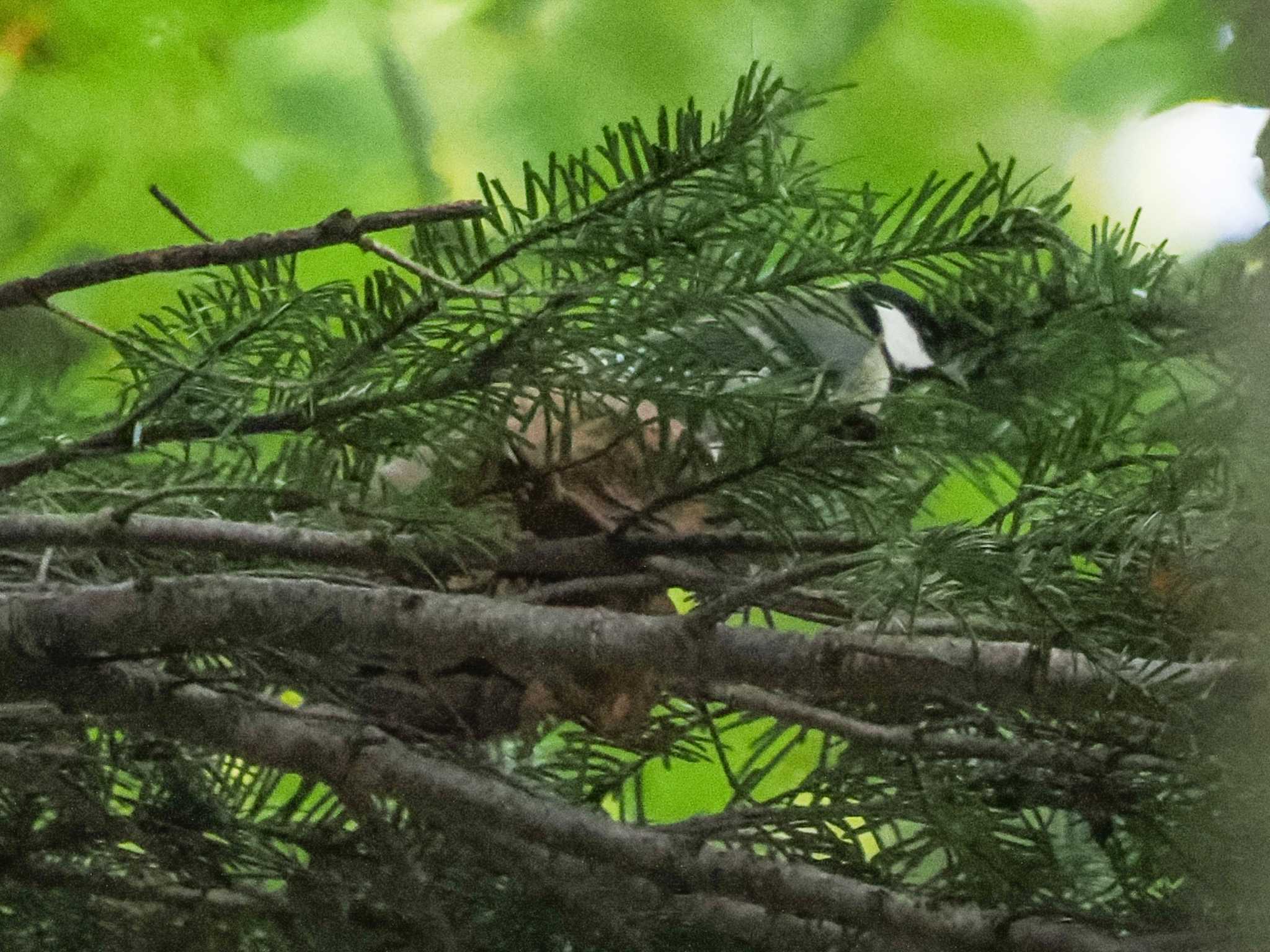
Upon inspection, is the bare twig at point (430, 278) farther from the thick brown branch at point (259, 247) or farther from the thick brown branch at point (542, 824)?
the thick brown branch at point (542, 824)

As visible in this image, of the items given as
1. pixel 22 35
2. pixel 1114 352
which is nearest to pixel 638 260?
pixel 1114 352

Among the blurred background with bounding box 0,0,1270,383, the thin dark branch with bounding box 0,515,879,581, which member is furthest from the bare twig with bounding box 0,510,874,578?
the blurred background with bounding box 0,0,1270,383

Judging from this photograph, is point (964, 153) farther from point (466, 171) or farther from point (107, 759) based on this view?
point (107, 759)

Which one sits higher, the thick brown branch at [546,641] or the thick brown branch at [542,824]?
the thick brown branch at [546,641]

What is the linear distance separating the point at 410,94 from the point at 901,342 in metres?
0.29

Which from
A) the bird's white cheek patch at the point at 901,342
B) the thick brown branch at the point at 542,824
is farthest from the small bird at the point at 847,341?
the thick brown branch at the point at 542,824

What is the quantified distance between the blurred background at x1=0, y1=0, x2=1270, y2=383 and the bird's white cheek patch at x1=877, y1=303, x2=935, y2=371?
136mm

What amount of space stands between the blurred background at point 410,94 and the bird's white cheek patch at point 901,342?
5.3 inches

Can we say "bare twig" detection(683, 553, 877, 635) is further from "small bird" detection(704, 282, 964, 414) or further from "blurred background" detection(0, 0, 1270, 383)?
"blurred background" detection(0, 0, 1270, 383)

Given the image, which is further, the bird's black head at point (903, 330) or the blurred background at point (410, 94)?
the blurred background at point (410, 94)

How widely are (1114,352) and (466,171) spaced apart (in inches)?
11.6

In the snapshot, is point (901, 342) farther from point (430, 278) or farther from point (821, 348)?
point (430, 278)

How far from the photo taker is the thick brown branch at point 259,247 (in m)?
0.22

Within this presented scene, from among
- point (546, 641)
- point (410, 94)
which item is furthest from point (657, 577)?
point (410, 94)
